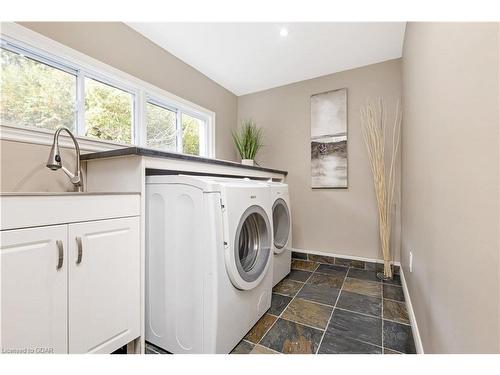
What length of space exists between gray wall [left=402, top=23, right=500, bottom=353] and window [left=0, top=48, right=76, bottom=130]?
6.60ft

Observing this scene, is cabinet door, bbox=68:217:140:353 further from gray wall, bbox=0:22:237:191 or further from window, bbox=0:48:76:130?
window, bbox=0:48:76:130

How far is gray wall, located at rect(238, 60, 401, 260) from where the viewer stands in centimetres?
238

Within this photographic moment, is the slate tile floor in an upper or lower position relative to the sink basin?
lower

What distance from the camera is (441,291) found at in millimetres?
816

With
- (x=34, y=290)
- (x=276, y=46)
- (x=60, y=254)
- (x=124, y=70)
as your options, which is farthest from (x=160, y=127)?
(x=34, y=290)

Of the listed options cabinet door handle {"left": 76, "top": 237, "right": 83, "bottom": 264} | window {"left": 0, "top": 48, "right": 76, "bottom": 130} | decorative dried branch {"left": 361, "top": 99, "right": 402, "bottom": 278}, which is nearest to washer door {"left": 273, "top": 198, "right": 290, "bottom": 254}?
decorative dried branch {"left": 361, "top": 99, "right": 402, "bottom": 278}

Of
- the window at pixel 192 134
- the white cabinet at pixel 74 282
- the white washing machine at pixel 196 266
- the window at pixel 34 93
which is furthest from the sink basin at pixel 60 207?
the window at pixel 192 134

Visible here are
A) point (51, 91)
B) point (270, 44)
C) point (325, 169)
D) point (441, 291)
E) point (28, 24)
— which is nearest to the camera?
point (441, 291)

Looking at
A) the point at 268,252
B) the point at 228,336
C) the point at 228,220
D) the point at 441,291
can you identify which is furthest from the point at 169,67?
the point at 441,291

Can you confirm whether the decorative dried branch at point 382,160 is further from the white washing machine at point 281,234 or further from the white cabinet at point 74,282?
the white cabinet at point 74,282

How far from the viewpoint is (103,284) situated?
1019mm

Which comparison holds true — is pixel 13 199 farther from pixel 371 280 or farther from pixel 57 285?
pixel 371 280
